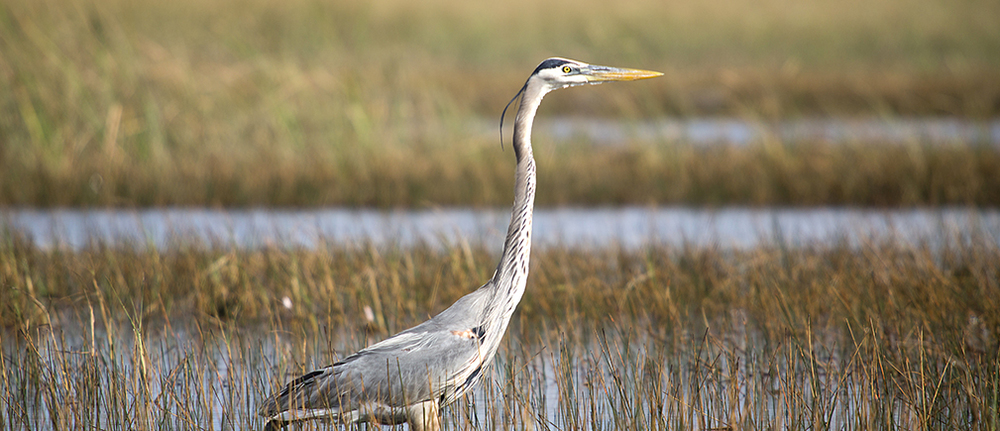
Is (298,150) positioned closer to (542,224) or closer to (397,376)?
(542,224)

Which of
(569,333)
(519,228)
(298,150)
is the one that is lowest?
(569,333)

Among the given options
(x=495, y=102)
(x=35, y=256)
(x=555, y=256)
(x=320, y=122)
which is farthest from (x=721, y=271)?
(x=495, y=102)

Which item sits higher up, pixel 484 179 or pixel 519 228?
pixel 484 179

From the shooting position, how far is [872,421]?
3334mm

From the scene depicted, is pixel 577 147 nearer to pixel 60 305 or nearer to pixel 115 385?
pixel 60 305

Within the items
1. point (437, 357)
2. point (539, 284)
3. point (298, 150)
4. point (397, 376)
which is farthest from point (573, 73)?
point (298, 150)

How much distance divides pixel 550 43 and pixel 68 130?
1679cm

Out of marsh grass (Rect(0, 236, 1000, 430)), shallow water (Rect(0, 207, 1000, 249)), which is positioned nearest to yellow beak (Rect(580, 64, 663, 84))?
marsh grass (Rect(0, 236, 1000, 430))

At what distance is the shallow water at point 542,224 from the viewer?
707cm

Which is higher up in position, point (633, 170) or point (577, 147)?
point (577, 147)

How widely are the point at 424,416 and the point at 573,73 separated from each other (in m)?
1.34

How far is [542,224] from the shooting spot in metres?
8.55

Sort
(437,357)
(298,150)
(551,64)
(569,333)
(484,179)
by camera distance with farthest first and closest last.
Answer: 1. (298,150)
2. (484,179)
3. (569,333)
4. (551,64)
5. (437,357)

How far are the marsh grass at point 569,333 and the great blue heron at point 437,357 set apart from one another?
7.7 inches
